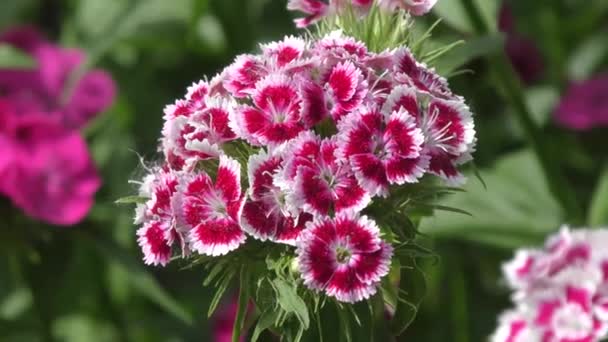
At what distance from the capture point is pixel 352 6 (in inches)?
49.7

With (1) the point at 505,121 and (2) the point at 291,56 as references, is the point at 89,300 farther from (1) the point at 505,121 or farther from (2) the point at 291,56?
(2) the point at 291,56

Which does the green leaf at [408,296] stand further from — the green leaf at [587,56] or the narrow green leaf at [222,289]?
the green leaf at [587,56]

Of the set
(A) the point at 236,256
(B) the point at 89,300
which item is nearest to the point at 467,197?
(B) the point at 89,300

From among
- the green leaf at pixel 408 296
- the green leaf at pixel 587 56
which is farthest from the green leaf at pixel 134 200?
the green leaf at pixel 587 56

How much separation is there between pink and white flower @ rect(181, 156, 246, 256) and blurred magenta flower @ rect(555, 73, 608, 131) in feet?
4.46

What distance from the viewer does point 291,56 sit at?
1.13 m

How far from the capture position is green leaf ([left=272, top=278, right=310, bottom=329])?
1.08 meters

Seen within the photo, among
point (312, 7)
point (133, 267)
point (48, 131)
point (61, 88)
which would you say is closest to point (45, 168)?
point (48, 131)

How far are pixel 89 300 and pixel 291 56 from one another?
1238 mm

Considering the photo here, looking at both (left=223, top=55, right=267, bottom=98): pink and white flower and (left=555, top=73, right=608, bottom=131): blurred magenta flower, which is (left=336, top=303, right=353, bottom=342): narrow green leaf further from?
(left=555, top=73, right=608, bottom=131): blurred magenta flower

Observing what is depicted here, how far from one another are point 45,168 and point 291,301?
97 cm

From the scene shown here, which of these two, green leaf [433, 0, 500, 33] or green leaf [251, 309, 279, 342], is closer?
green leaf [251, 309, 279, 342]

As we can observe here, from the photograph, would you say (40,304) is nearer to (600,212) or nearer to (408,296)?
(600,212)

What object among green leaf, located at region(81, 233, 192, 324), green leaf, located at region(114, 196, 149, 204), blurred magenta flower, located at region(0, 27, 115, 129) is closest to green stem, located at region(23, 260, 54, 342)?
green leaf, located at region(81, 233, 192, 324)
